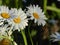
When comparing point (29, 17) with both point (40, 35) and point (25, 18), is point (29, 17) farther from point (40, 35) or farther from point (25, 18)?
point (40, 35)

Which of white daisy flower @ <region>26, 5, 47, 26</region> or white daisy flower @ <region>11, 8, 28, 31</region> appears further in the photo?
white daisy flower @ <region>26, 5, 47, 26</region>

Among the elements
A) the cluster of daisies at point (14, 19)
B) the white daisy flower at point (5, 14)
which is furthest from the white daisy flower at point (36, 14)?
the white daisy flower at point (5, 14)

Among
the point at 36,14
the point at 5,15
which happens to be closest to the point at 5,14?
the point at 5,15

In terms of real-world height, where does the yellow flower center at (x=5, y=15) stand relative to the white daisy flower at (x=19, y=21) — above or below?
above

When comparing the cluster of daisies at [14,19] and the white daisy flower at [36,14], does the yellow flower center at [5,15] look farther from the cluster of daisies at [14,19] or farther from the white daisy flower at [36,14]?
the white daisy flower at [36,14]

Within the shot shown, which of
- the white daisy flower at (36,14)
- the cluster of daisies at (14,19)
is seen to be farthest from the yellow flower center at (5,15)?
the white daisy flower at (36,14)

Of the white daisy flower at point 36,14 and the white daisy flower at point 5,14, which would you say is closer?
the white daisy flower at point 5,14

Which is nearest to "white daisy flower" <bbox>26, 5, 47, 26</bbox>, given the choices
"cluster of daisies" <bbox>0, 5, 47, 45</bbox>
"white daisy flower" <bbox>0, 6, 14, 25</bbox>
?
"cluster of daisies" <bbox>0, 5, 47, 45</bbox>

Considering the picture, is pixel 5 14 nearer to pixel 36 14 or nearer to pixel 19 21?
pixel 19 21

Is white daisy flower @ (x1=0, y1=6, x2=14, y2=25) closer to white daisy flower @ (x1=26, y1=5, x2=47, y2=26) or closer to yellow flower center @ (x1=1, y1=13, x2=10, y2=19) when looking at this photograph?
yellow flower center @ (x1=1, y1=13, x2=10, y2=19)
